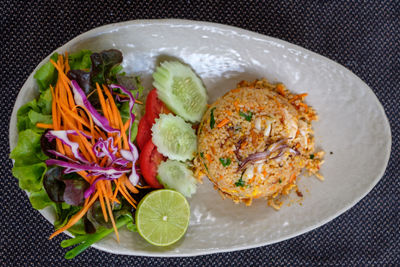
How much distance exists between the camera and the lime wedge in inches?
76.9

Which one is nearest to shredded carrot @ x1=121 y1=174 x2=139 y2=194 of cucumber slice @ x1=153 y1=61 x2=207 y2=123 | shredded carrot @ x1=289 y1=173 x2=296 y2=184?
cucumber slice @ x1=153 y1=61 x2=207 y2=123

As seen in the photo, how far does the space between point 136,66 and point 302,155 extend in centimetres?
107

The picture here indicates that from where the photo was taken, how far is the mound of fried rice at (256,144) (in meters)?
1.94

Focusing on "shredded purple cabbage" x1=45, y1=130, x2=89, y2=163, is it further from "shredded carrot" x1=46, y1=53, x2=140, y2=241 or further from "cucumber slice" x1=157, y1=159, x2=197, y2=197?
"cucumber slice" x1=157, y1=159, x2=197, y2=197

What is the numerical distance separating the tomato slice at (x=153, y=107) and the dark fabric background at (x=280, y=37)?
0.60 m

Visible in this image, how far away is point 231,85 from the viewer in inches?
88.5

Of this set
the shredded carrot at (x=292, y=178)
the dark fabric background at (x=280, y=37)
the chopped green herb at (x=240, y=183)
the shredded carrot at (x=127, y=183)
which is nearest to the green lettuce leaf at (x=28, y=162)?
the shredded carrot at (x=127, y=183)

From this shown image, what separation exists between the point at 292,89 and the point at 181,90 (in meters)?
0.65

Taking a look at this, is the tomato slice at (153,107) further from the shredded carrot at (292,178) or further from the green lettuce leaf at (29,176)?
the shredded carrot at (292,178)

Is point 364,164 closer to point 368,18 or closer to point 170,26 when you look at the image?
point 368,18

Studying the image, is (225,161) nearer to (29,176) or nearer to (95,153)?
(95,153)

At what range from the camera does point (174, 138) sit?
2043 mm

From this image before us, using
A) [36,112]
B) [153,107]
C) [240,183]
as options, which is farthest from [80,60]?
[240,183]

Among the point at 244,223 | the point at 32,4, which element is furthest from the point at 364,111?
the point at 32,4
